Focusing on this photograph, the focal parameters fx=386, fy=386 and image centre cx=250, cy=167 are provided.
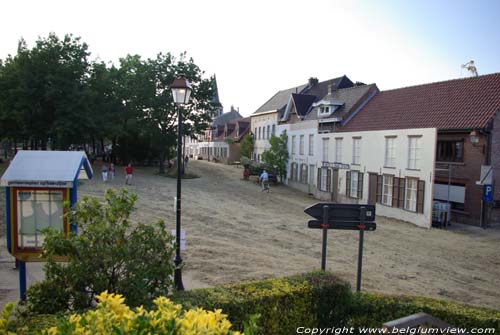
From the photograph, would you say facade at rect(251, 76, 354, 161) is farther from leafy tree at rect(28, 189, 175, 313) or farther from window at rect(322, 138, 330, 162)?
leafy tree at rect(28, 189, 175, 313)

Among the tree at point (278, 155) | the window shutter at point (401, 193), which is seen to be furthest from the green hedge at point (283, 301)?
the tree at point (278, 155)

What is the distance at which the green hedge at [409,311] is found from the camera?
19.7ft

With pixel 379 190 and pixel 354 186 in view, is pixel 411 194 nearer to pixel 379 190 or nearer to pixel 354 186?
pixel 379 190

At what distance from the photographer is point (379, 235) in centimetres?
1803

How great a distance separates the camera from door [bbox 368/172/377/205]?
85.7 feet

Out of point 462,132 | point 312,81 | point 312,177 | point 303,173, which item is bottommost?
point 312,177

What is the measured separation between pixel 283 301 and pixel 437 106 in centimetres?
2417

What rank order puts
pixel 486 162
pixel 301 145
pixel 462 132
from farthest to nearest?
pixel 301 145
pixel 462 132
pixel 486 162

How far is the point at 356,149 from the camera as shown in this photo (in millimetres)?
28312

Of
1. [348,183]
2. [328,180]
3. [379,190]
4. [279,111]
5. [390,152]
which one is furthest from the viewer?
[279,111]

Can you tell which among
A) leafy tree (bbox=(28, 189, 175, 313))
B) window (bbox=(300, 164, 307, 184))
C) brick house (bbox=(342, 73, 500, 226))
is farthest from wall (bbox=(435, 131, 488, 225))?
leafy tree (bbox=(28, 189, 175, 313))

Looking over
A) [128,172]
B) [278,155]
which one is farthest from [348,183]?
[128,172]

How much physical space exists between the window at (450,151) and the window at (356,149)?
524cm

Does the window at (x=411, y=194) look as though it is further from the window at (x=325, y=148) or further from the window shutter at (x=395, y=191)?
the window at (x=325, y=148)
